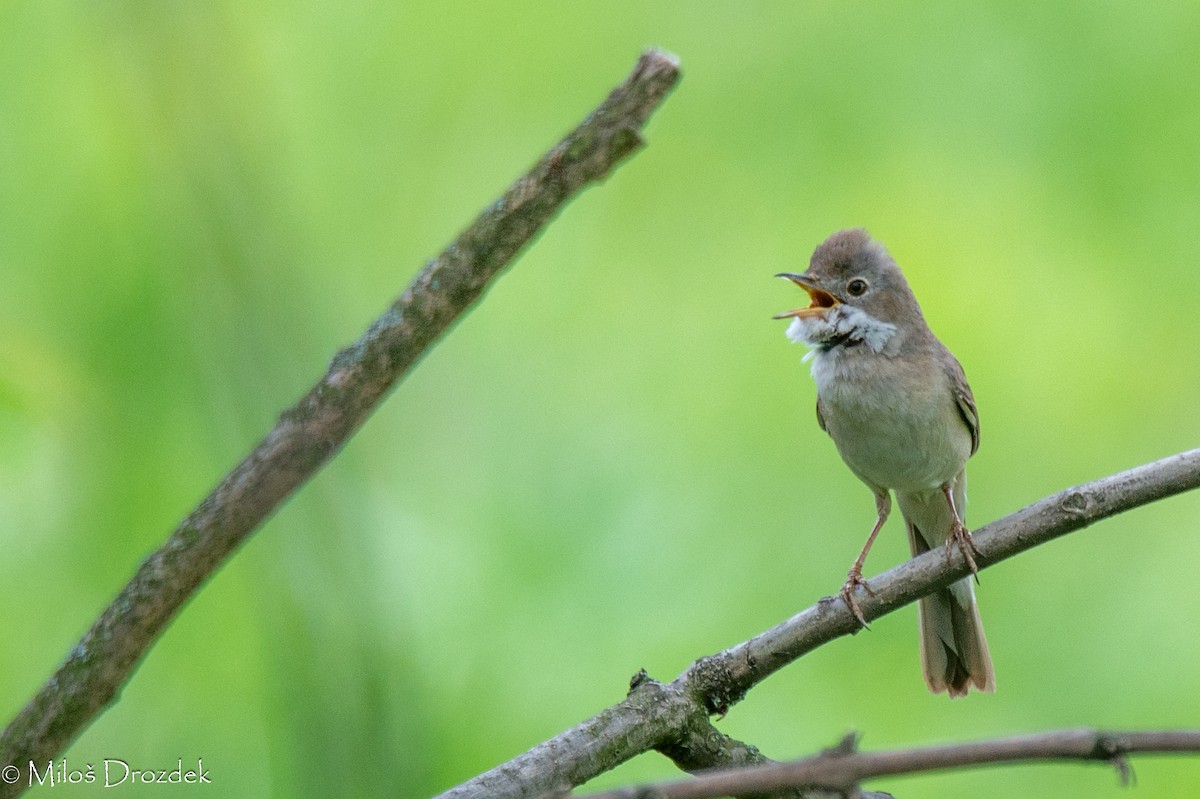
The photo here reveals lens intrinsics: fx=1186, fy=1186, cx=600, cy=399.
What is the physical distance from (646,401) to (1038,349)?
82.0 inches

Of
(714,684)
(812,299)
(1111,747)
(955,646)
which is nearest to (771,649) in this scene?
(714,684)

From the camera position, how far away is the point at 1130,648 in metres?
5.83

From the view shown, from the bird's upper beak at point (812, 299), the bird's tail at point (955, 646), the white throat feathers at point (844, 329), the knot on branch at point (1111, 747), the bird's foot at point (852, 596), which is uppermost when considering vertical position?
the bird's upper beak at point (812, 299)

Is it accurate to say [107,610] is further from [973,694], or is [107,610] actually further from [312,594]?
[973,694]

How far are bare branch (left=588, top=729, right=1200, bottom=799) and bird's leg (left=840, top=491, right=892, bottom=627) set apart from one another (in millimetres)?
1599

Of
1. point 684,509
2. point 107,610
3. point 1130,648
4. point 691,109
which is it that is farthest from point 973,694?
point 107,610

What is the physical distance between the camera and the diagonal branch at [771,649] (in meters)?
3.21

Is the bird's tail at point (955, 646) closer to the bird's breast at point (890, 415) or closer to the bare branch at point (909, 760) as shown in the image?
the bird's breast at point (890, 415)

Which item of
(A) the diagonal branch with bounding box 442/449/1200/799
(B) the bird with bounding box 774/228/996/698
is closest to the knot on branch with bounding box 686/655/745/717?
(A) the diagonal branch with bounding box 442/449/1200/799

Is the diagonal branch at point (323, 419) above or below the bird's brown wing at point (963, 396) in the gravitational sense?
below

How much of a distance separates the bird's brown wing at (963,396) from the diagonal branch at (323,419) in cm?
351

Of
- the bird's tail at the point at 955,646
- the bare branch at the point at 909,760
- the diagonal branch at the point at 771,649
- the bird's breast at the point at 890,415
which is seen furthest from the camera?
the bird's tail at the point at 955,646

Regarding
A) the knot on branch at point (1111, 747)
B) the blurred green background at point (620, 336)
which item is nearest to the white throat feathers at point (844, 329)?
the blurred green background at point (620, 336)

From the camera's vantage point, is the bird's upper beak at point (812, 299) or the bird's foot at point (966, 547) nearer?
the bird's foot at point (966, 547)
